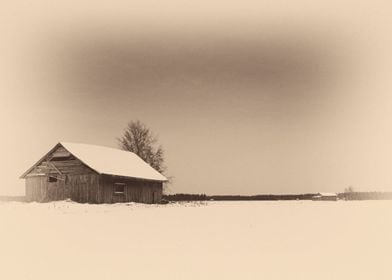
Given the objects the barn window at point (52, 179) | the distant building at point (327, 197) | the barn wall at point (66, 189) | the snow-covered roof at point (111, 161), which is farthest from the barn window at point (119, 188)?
the distant building at point (327, 197)

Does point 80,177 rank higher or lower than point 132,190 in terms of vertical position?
higher

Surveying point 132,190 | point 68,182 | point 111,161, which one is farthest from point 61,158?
point 132,190

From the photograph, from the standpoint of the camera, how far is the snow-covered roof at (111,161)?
34.4m

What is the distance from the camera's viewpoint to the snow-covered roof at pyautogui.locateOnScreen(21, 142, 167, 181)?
113 ft

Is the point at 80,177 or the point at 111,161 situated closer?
the point at 80,177

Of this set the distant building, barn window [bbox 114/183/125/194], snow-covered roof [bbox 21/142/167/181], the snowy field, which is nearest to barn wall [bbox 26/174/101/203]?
snow-covered roof [bbox 21/142/167/181]

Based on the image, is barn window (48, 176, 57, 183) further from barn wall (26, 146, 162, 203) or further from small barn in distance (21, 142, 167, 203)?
barn wall (26, 146, 162, 203)

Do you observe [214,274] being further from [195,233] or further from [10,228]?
[10,228]

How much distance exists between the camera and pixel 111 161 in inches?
1484

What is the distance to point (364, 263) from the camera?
32.3ft

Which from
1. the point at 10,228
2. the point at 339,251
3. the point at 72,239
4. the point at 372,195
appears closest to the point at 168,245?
the point at 72,239

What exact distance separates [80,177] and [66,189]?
1436mm

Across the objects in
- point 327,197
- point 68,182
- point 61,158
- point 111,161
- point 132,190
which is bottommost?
point 327,197

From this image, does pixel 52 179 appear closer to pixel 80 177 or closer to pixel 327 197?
pixel 80 177
